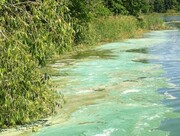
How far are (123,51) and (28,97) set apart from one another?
54.3 ft

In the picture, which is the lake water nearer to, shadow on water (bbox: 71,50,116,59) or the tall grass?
shadow on water (bbox: 71,50,116,59)

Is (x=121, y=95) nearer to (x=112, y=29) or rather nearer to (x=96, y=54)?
(x=96, y=54)

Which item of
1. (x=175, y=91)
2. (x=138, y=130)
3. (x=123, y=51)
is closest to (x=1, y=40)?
(x=138, y=130)

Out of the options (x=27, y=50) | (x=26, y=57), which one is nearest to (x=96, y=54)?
(x=27, y=50)

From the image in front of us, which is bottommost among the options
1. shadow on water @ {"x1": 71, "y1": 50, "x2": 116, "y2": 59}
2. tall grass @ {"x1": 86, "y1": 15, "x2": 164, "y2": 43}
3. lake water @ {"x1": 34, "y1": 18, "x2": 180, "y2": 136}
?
lake water @ {"x1": 34, "y1": 18, "x2": 180, "y2": 136}

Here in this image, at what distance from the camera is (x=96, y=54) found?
22.8 m

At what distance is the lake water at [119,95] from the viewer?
349 inches

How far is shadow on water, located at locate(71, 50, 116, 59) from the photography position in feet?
71.2

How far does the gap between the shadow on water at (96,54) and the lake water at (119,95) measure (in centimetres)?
41

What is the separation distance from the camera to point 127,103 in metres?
11.0

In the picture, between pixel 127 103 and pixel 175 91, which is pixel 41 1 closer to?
pixel 127 103

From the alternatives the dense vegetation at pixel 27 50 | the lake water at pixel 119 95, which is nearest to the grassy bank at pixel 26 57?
the dense vegetation at pixel 27 50

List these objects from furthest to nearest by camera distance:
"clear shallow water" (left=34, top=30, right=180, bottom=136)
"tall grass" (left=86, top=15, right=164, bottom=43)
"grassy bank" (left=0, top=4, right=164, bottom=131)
Answer: "tall grass" (left=86, top=15, right=164, bottom=43), "clear shallow water" (left=34, top=30, right=180, bottom=136), "grassy bank" (left=0, top=4, right=164, bottom=131)

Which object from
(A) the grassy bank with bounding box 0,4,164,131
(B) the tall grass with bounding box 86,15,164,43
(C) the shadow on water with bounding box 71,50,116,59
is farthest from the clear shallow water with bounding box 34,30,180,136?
(B) the tall grass with bounding box 86,15,164,43
